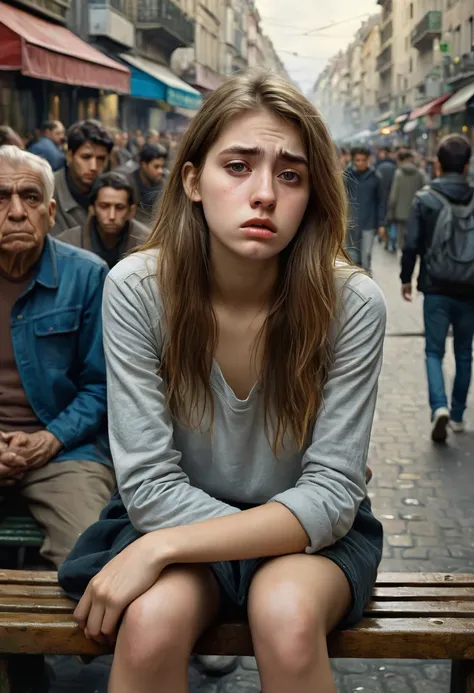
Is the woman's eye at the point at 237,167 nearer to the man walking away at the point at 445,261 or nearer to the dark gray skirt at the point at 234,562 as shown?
the dark gray skirt at the point at 234,562

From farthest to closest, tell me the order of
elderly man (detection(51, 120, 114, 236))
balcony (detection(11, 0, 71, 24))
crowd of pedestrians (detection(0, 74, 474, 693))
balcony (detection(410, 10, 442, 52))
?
1. balcony (detection(410, 10, 442, 52))
2. balcony (detection(11, 0, 71, 24))
3. elderly man (detection(51, 120, 114, 236))
4. crowd of pedestrians (detection(0, 74, 474, 693))

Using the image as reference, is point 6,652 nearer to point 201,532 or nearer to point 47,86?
point 201,532

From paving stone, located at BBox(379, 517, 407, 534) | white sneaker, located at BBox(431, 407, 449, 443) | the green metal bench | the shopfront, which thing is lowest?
paving stone, located at BBox(379, 517, 407, 534)

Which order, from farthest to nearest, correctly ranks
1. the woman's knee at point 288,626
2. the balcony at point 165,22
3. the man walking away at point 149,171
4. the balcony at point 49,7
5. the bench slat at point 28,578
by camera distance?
the balcony at point 165,22, the balcony at point 49,7, the man walking away at point 149,171, the bench slat at point 28,578, the woman's knee at point 288,626

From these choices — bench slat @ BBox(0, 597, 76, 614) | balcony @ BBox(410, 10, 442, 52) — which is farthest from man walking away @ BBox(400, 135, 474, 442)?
balcony @ BBox(410, 10, 442, 52)

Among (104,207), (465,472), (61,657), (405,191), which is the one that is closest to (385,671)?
(61,657)

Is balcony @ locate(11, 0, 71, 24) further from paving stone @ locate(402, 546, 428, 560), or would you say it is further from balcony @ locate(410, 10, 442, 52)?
balcony @ locate(410, 10, 442, 52)

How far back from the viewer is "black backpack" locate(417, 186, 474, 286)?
19.6 ft

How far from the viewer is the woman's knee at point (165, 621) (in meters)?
1.89

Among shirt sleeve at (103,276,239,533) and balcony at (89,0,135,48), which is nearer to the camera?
shirt sleeve at (103,276,239,533)

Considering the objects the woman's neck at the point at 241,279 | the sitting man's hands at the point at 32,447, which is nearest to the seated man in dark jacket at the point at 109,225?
the sitting man's hands at the point at 32,447

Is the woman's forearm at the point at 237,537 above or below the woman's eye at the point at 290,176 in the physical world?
below

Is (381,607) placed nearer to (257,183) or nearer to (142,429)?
(142,429)

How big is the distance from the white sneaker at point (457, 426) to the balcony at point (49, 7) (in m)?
11.9
